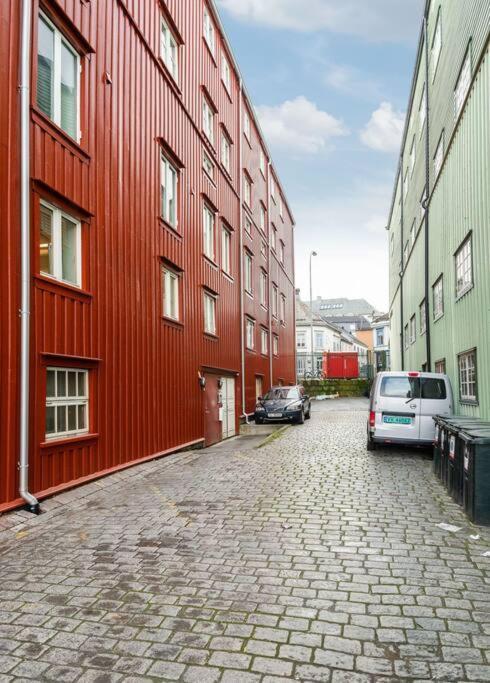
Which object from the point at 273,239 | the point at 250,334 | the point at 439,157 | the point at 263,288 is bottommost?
the point at 250,334

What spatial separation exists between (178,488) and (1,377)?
11.3 ft

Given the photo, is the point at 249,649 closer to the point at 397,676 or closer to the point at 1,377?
the point at 397,676

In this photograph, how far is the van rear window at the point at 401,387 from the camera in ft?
39.5

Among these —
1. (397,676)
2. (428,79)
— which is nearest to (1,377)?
(397,676)

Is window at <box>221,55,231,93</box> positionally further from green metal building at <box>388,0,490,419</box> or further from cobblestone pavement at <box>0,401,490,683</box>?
cobblestone pavement at <box>0,401,490,683</box>

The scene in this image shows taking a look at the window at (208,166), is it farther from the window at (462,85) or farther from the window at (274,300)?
the window at (274,300)

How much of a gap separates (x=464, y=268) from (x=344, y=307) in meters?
96.6

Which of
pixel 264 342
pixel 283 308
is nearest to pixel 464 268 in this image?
pixel 264 342

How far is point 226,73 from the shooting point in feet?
66.5

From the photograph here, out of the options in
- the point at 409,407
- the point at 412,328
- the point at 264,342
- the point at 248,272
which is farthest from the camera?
the point at 264,342

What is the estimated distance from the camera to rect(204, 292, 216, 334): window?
649 inches

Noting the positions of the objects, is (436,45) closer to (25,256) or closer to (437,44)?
→ (437,44)

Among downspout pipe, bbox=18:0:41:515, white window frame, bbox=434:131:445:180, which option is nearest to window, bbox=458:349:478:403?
white window frame, bbox=434:131:445:180

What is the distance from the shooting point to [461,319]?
40.8 feet
